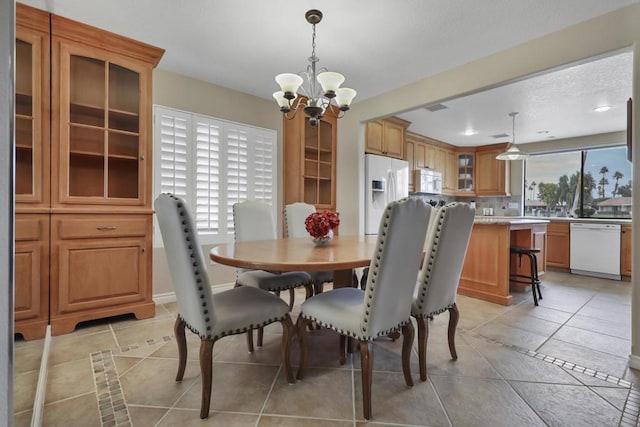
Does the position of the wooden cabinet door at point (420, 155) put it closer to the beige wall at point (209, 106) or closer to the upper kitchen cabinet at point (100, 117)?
the beige wall at point (209, 106)

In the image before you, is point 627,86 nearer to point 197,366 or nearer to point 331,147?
point 331,147

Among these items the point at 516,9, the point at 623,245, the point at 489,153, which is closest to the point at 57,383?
the point at 516,9

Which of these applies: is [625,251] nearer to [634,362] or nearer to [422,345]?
[634,362]

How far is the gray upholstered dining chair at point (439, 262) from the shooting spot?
1.67m

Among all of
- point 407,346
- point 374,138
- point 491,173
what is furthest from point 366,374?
point 491,173

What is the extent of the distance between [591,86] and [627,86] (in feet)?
1.26

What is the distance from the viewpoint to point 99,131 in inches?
99.4

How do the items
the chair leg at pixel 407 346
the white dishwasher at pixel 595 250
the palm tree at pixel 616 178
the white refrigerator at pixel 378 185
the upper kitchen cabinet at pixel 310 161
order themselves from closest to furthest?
the chair leg at pixel 407 346, the upper kitchen cabinet at pixel 310 161, the white refrigerator at pixel 378 185, the white dishwasher at pixel 595 250, the palm tree at pixel 616 178

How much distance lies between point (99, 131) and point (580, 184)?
23.8ft

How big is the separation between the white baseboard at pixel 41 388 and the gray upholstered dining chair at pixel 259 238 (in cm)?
106

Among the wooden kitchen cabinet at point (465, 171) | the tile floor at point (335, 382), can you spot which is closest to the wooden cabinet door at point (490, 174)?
the wooden kitchen cabinet at point (465, 171)

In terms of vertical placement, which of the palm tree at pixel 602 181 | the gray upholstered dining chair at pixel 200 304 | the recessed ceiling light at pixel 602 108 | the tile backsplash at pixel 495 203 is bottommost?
the gray upholstered dining chair at pixel 200 304

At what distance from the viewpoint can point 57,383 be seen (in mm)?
1671

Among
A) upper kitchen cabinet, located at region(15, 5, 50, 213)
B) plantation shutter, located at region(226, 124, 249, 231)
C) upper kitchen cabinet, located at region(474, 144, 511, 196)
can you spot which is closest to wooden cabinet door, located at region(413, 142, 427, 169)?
upper kitchen cabinet, located at region(474, 144, 511, 196)
